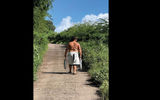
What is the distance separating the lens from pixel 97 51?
14242mm

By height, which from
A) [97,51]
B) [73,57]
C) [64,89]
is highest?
[97,51]

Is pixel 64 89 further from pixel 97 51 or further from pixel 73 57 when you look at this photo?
pixel 97 51

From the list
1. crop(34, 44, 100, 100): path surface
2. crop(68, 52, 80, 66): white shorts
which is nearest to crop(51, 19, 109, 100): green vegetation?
crop(34, 44, 100, 100): path surface

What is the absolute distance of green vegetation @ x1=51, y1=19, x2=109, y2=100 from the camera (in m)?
7.58

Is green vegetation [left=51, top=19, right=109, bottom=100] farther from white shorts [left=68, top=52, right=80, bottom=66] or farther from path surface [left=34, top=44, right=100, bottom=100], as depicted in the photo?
white shorts [left=68, top=52, right=80, bottom=66]

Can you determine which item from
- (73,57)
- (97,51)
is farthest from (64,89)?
(97,51)

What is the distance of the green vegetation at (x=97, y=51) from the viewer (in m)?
7.58

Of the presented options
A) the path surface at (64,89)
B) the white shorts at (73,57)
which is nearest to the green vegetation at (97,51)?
the path surface at (64,89)

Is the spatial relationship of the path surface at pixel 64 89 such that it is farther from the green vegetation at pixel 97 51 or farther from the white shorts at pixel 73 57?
the white shorts at pixel 73 57
